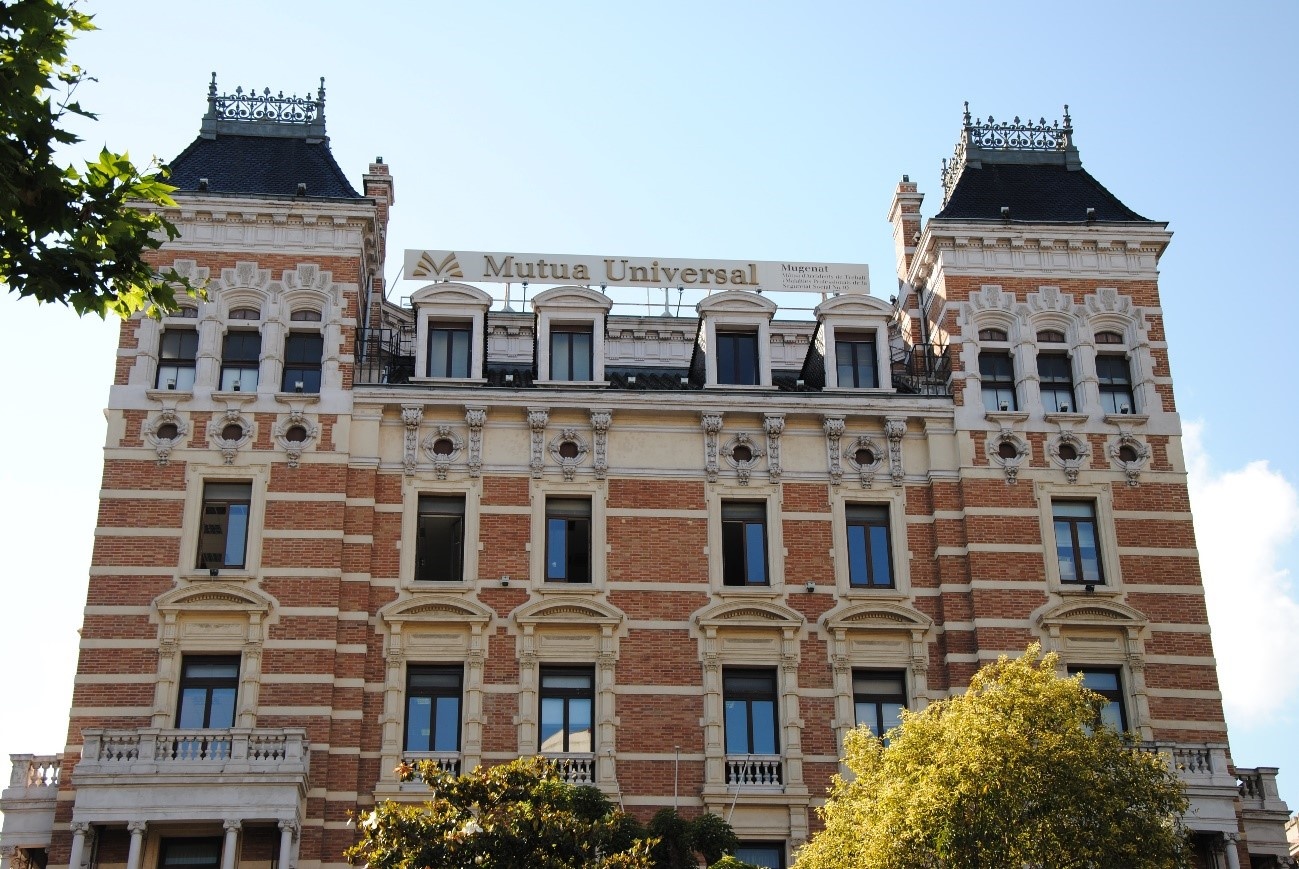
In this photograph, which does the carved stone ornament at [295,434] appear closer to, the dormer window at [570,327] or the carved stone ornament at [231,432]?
the carved stone ornament at [231,432]

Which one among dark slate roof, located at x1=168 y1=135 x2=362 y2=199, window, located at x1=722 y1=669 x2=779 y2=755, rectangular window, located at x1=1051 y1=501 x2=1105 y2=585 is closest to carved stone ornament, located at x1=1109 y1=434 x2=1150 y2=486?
rectangular window, located at x1=1051 y1=501 x2=1105 y2=585

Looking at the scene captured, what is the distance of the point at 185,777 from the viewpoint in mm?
33906

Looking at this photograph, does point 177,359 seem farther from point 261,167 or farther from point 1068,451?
point 1068,451

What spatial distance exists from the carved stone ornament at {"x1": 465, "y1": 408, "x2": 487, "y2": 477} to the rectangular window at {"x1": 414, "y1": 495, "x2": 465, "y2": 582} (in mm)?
890

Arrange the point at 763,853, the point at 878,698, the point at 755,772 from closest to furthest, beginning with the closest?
1. the point at 763,853
2. the point at 755,772
3. the point at 878,698

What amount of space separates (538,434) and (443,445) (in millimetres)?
2257

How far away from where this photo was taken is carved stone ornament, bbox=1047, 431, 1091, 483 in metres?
40.1

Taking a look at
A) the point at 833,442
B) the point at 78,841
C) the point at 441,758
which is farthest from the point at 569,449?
the point at 78,841

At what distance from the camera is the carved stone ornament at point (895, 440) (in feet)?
132

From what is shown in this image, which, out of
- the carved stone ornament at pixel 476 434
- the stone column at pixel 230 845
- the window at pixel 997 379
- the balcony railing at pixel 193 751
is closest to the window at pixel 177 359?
the carved stone ornament at pixel 476 434

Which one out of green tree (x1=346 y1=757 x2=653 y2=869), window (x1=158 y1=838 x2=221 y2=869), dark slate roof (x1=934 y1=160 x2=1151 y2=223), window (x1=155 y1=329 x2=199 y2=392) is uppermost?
dark slate roof (x1=934 y1=160 x2=1151 y2=223)

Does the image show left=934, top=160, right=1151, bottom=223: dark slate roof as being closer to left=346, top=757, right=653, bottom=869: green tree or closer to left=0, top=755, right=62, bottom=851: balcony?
left=346, top=757, right=653, bottom=869: green tree

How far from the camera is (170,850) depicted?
34.8 meters

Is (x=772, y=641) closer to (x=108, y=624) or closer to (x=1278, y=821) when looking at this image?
(x=1278, y=821)
